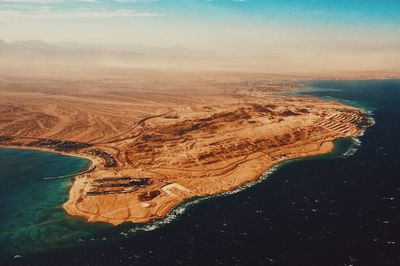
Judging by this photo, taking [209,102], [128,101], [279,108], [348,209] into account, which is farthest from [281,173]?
[128,101]

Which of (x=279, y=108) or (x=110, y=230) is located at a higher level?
(x=279, y=108)

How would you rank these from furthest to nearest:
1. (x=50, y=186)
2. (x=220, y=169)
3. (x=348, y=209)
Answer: (x=220, y=169) → (x=50, y=186) → (x=348, y=209)

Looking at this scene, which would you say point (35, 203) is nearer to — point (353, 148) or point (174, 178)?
point (174, 178)

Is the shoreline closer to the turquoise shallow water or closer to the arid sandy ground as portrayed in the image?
the arid sandy ground

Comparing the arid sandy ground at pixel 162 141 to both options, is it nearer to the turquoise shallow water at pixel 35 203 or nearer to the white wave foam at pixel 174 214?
the white wave foam at pixel 174 214

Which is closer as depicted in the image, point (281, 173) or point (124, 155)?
point (281, 173)

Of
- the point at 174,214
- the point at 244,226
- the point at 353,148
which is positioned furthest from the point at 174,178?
the point at 353,148

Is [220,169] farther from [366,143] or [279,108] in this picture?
[279,108]
